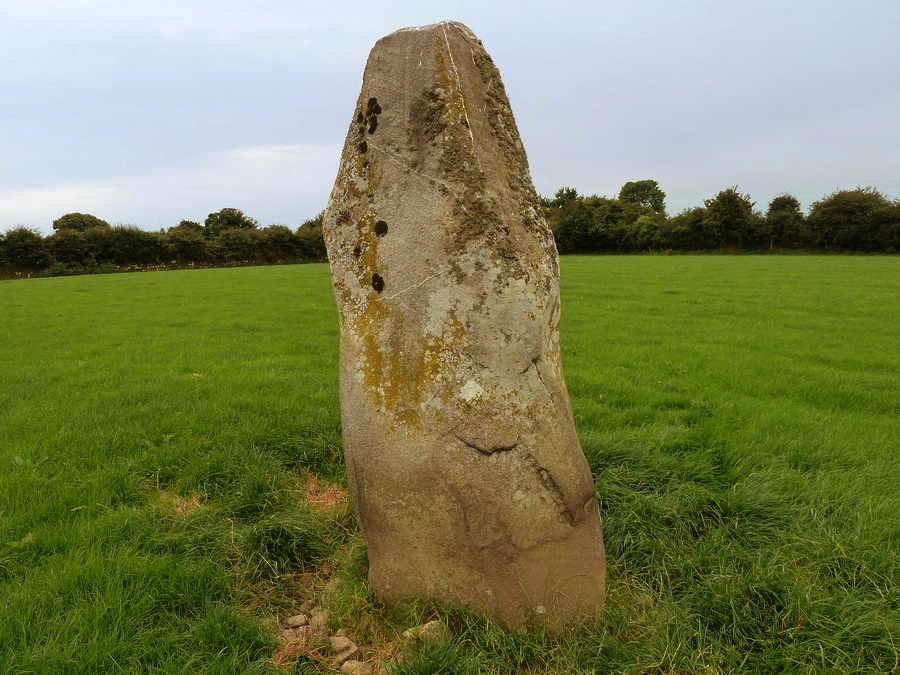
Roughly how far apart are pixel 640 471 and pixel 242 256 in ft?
164

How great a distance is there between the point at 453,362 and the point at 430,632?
50.2 inches

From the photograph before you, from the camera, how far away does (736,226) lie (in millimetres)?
51000

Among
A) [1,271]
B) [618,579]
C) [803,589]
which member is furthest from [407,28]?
[1,271]

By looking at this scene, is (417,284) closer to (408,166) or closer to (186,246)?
(408,166)

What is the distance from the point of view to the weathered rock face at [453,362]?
2.68 metres

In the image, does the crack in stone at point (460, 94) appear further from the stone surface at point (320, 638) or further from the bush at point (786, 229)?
the bush at point (786, 229)

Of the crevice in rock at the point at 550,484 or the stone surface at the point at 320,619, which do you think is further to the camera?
the stone surface at the point at 320,619

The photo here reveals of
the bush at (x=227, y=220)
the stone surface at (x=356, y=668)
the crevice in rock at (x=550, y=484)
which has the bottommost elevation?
the stone surface at (x=356, y=668)

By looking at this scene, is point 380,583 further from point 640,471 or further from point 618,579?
point 640,471

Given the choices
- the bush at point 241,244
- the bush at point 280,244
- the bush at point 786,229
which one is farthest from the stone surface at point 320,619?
the bush at point 786,229

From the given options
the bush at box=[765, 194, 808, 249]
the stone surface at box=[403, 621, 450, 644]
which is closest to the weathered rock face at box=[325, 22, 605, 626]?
the stone surface at box=[403, 621, 450, 644]

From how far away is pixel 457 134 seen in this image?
2.82m

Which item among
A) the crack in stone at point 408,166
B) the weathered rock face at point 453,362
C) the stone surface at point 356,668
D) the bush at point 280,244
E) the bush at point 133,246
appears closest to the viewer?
the stone surface at point 356,668

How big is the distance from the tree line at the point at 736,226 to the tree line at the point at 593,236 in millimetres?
80
